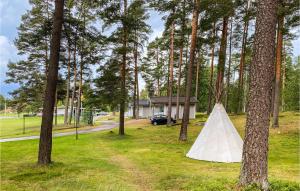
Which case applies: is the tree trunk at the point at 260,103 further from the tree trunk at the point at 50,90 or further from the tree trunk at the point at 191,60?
the tree trunk at the point at 191,60

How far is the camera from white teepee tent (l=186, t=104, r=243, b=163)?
46.0ft

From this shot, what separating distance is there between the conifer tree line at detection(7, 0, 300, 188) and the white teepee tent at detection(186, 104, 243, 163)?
113cm

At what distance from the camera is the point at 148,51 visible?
5594 centimetres

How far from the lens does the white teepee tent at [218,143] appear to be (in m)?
14.0

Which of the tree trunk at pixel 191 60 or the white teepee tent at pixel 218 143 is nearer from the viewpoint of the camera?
the white teepee tent at pixel 218 143

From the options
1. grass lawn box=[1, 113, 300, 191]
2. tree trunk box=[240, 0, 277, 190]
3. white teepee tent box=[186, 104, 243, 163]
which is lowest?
grass lawn box=[1, 113, 300, 191]

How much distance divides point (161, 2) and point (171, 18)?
151cm

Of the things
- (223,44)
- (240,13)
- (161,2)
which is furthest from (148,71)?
(161,2)

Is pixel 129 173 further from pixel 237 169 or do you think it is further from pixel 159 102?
pixel 159 102

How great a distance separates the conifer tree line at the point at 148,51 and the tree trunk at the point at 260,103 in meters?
0.02

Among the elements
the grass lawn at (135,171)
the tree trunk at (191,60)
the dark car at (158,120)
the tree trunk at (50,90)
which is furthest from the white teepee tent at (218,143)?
the dark car at (158,120)

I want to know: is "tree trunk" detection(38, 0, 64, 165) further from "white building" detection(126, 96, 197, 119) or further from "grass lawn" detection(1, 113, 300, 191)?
"white building" detection(126, 96, 197, 119)

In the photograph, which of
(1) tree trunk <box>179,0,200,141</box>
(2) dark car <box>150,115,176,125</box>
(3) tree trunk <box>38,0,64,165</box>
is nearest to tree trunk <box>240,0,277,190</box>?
(3) tree trunk <box>38,0,64,165</box>

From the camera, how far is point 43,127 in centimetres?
1105
